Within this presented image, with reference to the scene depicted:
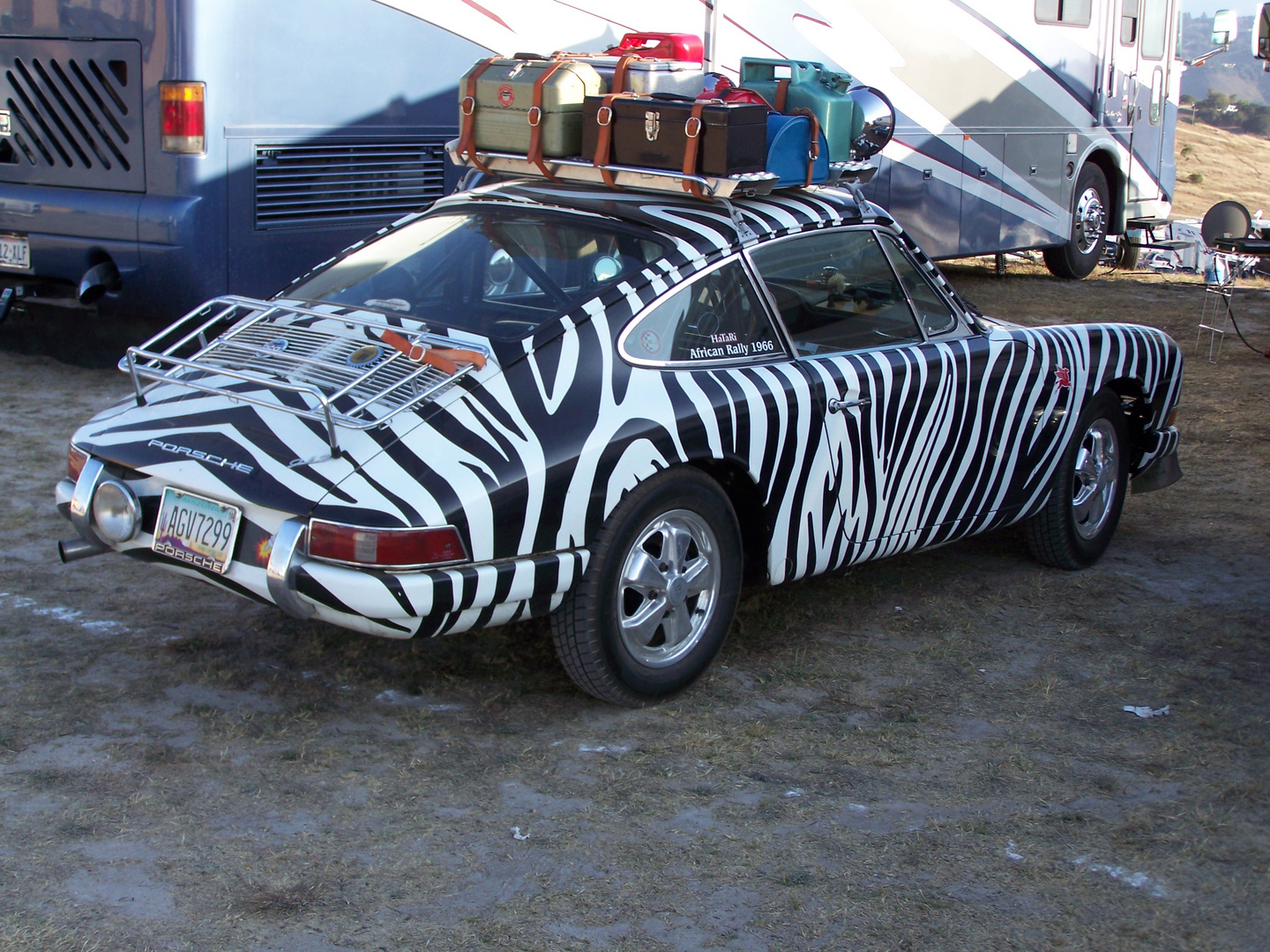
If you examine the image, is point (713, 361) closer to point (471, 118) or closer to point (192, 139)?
point (471, 118)

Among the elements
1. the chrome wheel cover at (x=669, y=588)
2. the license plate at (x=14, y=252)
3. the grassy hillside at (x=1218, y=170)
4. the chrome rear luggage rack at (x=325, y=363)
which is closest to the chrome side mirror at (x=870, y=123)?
the chrome wheel cover at (x=669, y=588)

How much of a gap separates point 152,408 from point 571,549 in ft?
4.43

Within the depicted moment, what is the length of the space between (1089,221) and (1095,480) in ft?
30.6

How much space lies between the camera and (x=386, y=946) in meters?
2.96

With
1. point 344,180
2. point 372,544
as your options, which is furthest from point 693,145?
point 344,180

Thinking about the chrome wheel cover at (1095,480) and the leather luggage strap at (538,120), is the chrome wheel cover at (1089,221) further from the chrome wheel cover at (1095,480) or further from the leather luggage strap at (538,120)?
the leather luggage strap at (538,120)

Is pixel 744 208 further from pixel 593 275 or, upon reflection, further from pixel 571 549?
pixel 571 549

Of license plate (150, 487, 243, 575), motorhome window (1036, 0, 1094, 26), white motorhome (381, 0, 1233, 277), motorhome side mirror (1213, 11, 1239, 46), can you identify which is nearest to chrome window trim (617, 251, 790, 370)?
license plate (150, 487, 243, 575)

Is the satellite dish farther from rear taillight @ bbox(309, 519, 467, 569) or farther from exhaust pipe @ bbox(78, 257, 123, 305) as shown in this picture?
rear taillight @ bbox(309, 519, 467, 569)

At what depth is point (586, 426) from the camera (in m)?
3.89

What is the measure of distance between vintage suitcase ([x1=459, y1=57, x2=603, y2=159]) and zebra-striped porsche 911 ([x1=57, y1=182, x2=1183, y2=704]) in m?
0.24

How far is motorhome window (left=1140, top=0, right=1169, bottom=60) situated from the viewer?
46.1 ft

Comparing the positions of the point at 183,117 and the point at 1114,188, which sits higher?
the point at 1114,188

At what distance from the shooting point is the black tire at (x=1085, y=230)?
14.1 m
